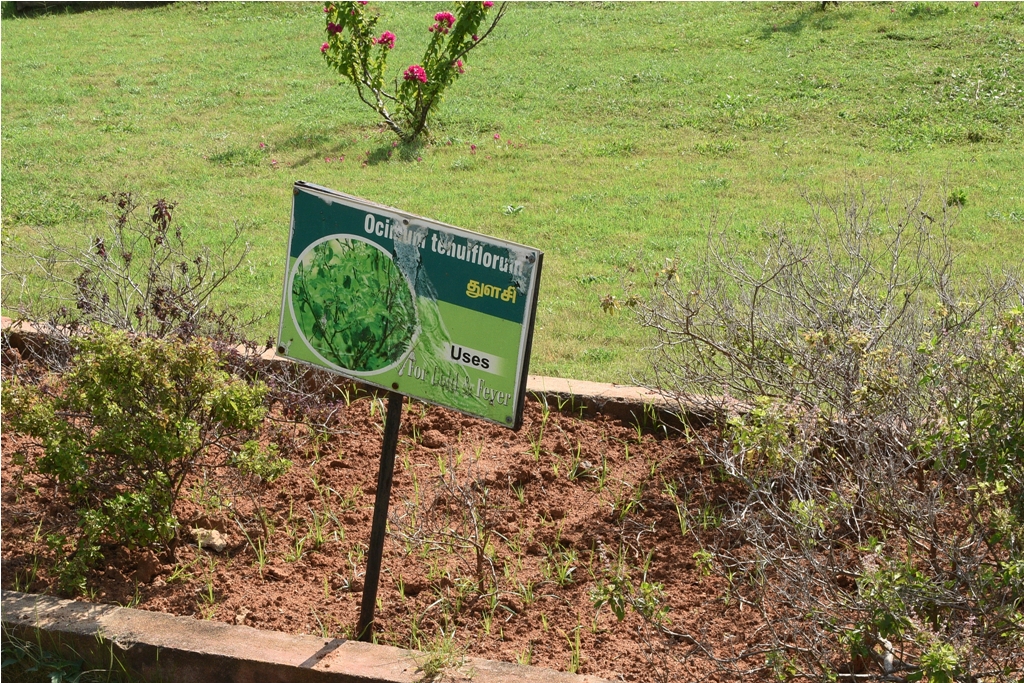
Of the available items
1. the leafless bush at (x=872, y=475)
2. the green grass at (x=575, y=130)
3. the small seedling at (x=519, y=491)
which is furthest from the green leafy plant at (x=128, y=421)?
the green grass at (x=575, y=130)

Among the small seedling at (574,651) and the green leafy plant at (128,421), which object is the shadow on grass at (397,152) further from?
the small seedling at (574,651)

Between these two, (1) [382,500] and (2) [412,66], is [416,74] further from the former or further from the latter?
(1) [382,500]

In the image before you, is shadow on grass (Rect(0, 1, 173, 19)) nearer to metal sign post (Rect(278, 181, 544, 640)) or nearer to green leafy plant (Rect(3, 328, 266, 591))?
green leafy plant (Rect(3, 328, 266, 591))

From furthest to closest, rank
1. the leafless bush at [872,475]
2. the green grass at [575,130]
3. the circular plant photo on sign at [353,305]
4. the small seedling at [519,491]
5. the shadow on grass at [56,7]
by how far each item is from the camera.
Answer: the shadow on grass at [56,7], the green grass at [575,130], the small seedling at [519,491], the circular plant photo on sign at [353,305], the leafless bush at [872,475]

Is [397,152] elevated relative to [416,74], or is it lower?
lower

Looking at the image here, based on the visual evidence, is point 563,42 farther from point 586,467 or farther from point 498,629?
point 498,629

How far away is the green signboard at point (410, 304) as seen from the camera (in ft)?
10.4

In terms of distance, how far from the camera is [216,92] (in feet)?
42.6

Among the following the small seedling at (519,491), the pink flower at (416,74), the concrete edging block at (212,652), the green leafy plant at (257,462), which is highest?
the pink flower at (416,74)

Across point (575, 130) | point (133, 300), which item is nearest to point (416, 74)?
point (575, 130)

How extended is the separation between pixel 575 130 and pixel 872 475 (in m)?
8.22

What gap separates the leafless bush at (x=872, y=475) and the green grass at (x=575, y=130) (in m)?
1.29

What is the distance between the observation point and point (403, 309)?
128 inches

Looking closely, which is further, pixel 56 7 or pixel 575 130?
pixel 56 7
